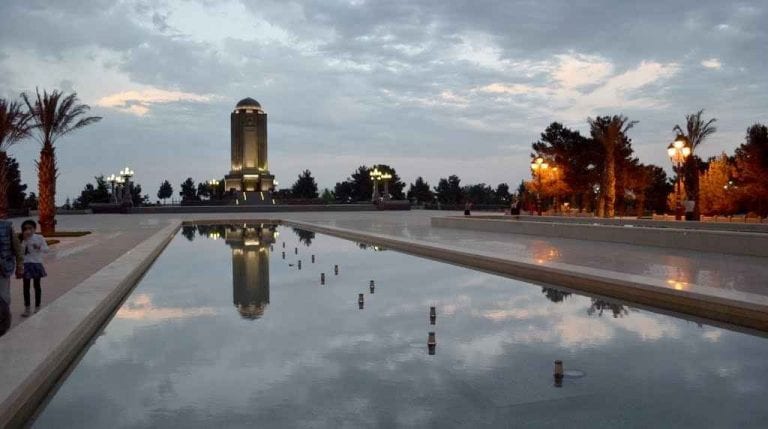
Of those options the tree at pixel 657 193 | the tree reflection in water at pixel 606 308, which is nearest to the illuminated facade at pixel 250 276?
the tree reflection in water at pixel 606 308

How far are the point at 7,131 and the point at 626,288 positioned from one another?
2192cm

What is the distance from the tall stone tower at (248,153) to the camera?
77312 mm

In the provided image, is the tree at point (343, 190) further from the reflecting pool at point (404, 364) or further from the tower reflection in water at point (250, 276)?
the reflecting pool at point (404, 364)

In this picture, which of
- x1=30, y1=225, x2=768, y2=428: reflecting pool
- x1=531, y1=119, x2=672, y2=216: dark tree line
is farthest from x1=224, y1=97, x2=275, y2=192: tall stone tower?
x1=30, y1=225, x2=768, y2=428: reflecting pool

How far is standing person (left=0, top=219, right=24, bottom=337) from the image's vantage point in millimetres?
7892

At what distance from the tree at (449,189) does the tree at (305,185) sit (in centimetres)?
2023

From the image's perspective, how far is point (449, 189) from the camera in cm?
10706

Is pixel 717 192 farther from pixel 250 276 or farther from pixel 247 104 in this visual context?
pixel 247 104

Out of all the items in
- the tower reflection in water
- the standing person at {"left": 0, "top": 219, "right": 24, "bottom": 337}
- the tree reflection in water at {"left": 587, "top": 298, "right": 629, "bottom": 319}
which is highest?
the standing person at {"left": 0, "top": 219, "right": 24, "bottom": 337}

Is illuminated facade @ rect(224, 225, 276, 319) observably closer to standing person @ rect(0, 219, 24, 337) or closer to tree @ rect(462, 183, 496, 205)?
standing person @ rect(0, 219, 24, 337)

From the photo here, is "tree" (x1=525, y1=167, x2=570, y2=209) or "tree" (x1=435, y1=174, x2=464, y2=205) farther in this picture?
"tree" (x1=435, y1=174, x2=464, y2=205)

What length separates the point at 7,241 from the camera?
8305 mm

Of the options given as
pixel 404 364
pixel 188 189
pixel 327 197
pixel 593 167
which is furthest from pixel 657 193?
pixel 188 189

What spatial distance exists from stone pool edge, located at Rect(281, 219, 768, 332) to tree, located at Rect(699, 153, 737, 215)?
25748 millimetres
